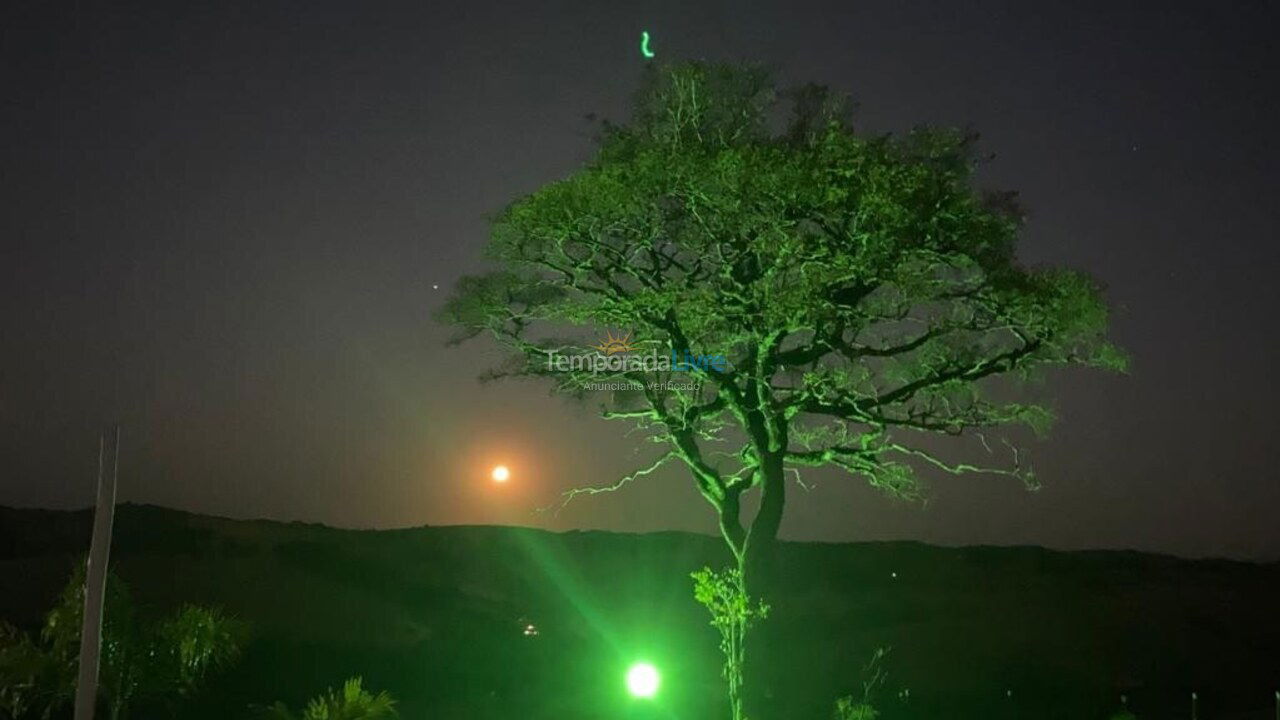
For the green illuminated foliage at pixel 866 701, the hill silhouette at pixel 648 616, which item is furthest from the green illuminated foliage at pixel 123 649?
the green illuminated foliage at pixel 866 701

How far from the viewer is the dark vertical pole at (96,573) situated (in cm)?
863

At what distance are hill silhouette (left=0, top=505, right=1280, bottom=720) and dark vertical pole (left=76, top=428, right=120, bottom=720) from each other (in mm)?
9713

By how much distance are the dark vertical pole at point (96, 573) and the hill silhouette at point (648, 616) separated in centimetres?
971

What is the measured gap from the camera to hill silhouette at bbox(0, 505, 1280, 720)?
2262 centimetres

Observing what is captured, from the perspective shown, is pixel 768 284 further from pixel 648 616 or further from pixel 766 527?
pixel 648 616

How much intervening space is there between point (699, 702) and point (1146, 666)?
44.7 ft

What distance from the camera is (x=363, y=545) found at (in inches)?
1654

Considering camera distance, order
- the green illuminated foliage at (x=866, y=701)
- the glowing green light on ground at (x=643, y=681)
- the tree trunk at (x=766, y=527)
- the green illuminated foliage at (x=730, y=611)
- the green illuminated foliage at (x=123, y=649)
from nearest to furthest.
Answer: the green illuminated foliage at (x=123, y=649) < the green illuminated foliage at (x=730, y=611) < the glowing green light on ground at (x=643, y=681) < the green illuminated foliage at (x=866, y=701) < the tree trunk at (x=766, y=527)

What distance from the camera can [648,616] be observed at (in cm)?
3716

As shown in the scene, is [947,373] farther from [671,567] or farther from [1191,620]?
[671,567]

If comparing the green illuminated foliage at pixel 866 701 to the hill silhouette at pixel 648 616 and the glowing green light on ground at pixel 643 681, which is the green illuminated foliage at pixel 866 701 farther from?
the glowing green light on ground at pixel 643 681

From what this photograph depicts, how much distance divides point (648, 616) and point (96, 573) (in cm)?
2937

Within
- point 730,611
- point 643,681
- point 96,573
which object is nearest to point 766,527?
point 730,611

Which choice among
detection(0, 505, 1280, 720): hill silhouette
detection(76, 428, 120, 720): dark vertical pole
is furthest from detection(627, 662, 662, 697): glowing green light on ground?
detection(76, 428, 120, 720): dark vertical pole
